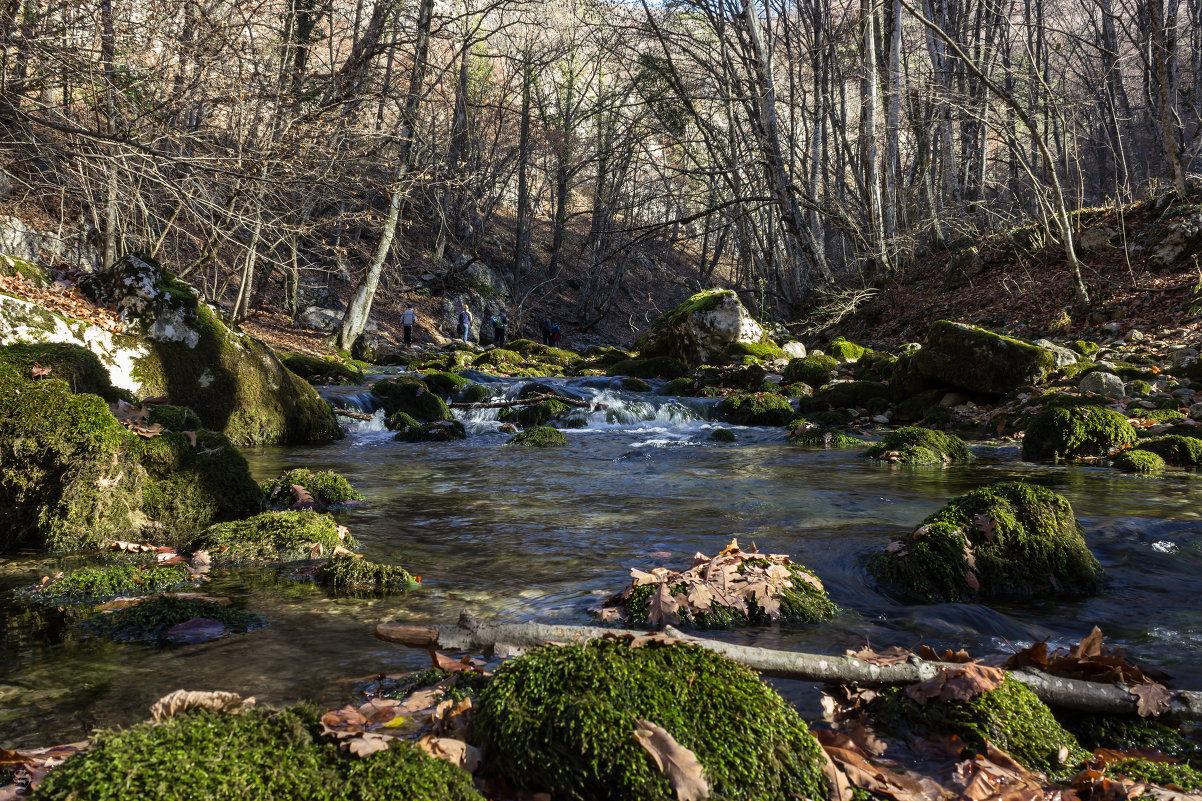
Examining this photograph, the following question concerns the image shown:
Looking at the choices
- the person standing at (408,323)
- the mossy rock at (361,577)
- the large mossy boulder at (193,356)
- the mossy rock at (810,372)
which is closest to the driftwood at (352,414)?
the large mossy boulder at (193,356)

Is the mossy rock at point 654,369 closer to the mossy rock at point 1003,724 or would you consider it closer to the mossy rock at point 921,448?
the mossy rock at point 921,448

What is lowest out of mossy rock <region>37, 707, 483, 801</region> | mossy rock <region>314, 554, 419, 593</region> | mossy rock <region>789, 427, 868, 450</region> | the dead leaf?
mossy rock <region>314, 554, 419, 593</region>

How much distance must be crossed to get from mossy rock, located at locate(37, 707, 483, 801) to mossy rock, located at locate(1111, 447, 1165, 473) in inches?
348

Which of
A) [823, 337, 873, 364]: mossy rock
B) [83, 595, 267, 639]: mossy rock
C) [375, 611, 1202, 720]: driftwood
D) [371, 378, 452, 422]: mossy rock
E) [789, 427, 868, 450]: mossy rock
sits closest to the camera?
[375, 611, 1202, 720]: driftwood

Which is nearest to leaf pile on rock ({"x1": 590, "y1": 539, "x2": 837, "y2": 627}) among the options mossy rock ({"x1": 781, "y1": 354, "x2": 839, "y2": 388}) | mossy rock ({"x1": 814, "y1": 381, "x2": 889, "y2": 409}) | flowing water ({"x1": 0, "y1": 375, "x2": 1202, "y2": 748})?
flowing water ({"x1": 0, "y1": 375, "x2": 1202, "y2": 748})

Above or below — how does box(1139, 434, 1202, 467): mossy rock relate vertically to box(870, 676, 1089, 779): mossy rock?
above

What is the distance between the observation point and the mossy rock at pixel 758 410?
1370 cm

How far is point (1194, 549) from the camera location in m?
5.06

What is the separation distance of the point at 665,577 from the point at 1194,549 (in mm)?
3923

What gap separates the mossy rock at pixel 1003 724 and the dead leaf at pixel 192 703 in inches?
82.3

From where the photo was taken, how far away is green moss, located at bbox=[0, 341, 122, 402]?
5570 millimetres

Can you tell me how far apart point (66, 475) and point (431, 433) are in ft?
24.5

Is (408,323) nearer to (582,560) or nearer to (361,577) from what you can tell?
(582,560)

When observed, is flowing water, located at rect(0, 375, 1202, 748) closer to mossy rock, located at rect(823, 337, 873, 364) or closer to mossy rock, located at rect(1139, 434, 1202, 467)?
mossy rock, located at rect(1139, 434, 1202, 467)
